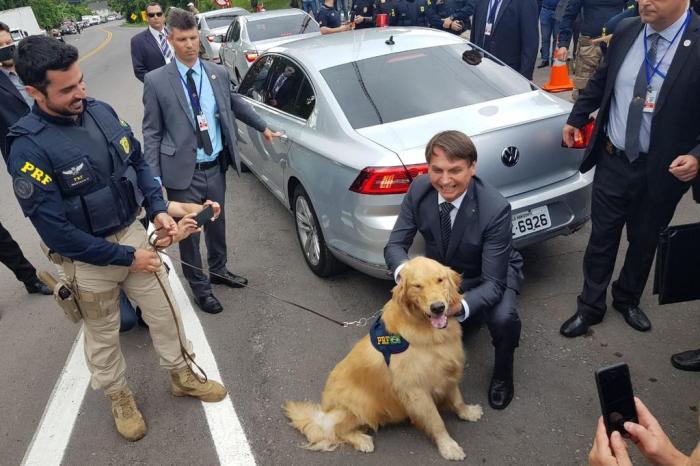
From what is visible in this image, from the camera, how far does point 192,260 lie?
4.01 metres

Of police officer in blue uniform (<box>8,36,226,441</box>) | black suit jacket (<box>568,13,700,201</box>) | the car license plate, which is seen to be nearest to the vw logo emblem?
the car license plate

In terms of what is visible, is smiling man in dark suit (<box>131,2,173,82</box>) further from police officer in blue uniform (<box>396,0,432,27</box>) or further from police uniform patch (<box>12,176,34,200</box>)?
police officer in blue uniform (<box>396,0,432,27</box>)

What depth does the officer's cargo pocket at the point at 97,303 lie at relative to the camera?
2686 millimetres

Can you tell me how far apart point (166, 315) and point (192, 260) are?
1085 millimetres

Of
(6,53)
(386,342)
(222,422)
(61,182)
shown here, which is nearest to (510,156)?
(386,342)

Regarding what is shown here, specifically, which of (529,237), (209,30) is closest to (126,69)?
(209,30)

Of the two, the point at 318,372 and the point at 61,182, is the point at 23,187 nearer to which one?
the point at 61,182

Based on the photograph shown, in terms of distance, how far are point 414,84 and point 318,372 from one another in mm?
2169

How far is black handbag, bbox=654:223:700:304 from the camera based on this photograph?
8.56 feet

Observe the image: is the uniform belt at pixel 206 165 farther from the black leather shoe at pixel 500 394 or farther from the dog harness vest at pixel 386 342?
the black leather shoe at pixel 500 394

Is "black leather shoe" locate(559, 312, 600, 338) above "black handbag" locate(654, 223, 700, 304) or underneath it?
underneath

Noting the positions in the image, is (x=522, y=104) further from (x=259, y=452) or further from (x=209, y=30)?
(x=209, y=30)

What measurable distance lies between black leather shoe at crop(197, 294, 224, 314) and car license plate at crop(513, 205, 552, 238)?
2.29 m

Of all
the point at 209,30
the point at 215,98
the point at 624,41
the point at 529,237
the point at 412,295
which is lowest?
the point at 209,30
